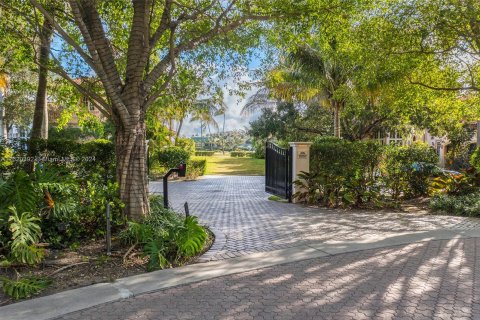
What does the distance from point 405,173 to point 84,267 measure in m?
10.2

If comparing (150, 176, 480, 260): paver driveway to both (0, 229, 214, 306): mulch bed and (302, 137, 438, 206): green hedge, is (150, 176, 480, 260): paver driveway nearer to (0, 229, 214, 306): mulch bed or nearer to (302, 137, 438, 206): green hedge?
(302, 137, 438, 206): green hedge

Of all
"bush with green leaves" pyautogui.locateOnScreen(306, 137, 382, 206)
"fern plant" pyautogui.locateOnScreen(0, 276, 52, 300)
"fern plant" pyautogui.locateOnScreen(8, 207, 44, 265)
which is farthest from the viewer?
"bush with green leaves" pyautogui.locateOnScreen(306, 137, 382, 206)

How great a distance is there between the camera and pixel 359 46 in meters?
10.8

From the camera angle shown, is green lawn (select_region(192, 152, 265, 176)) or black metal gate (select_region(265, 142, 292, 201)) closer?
black metal gate (select_region(265, 142, 292, 201))

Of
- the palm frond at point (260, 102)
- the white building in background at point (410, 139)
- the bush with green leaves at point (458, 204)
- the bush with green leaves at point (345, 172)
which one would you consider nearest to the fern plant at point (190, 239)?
the bush with green leaves at point (345, 172)

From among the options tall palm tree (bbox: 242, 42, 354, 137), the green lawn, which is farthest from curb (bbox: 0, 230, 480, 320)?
the green lawn

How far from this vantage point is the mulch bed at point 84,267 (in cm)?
489

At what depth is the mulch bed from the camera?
489 cm

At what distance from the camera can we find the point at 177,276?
5086mm

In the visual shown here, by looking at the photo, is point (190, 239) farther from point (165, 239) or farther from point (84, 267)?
point (84, 267)

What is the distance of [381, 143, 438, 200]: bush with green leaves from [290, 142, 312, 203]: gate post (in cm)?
245

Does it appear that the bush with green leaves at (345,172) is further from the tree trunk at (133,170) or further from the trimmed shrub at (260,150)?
the trimmed shrub at (260,150)

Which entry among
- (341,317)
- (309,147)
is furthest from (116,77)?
(309,147)

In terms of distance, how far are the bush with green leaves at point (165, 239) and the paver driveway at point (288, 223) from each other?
42 cm
